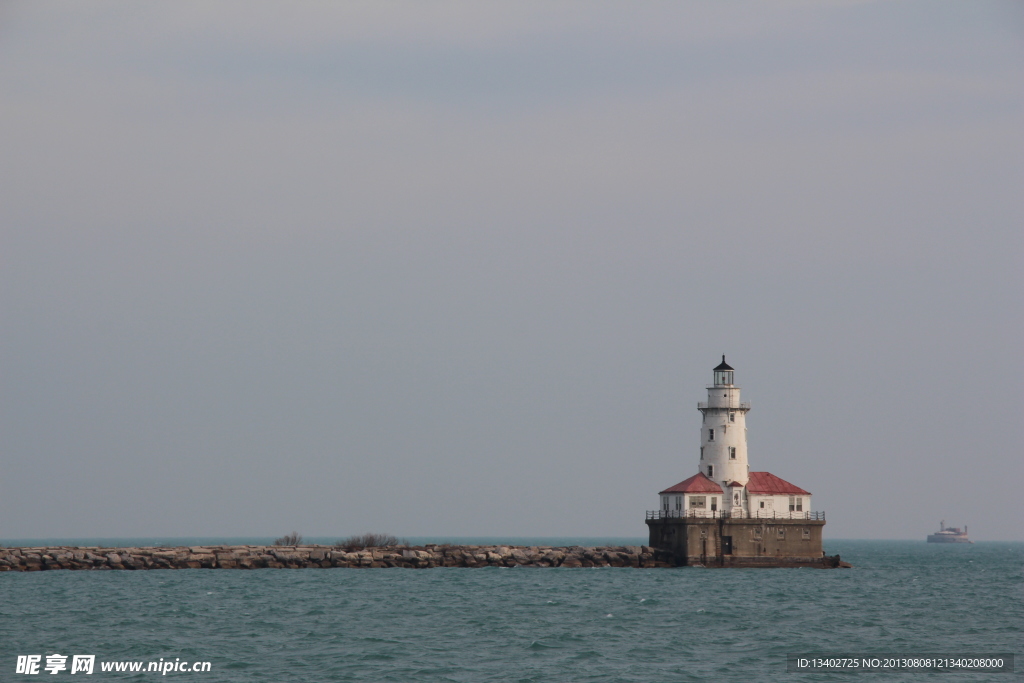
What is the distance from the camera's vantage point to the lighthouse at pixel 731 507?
78.8 meters

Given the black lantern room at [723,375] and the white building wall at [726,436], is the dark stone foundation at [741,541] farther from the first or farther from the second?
the black lantern room at [723,375]

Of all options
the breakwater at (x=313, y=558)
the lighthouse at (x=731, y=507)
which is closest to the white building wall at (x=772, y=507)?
the lighthouse at (x=731, y=507)

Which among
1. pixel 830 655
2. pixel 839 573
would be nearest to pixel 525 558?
pixel 839 573

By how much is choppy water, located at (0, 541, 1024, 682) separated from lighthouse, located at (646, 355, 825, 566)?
1570 millimetres

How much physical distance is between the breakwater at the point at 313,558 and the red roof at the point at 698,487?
5225 mm

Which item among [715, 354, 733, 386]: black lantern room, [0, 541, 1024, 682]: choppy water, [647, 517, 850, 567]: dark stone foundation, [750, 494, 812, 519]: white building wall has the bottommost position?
[0, 541, 1024, 682]: choppy water

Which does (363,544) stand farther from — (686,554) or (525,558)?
(686,554)

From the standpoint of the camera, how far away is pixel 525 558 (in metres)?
87.6

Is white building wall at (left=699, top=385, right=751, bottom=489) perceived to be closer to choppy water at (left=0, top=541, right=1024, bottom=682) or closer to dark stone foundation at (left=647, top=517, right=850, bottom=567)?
dark stone foundation at (left=647, top=517, right=850, bottom=567)

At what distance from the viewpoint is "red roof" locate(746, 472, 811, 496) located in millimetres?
80062

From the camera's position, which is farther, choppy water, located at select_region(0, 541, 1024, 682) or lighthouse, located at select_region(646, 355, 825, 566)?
lighthouse, located at select_region(646, 355, 825, 566)

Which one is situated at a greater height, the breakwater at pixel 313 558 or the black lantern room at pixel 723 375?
the black lantern room at pixel 723 375

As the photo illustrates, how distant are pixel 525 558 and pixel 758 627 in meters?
38.9

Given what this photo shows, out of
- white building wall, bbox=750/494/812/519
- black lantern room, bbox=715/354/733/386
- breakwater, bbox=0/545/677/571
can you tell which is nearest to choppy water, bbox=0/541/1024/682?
white building wall, bbox=750/494/812/519
